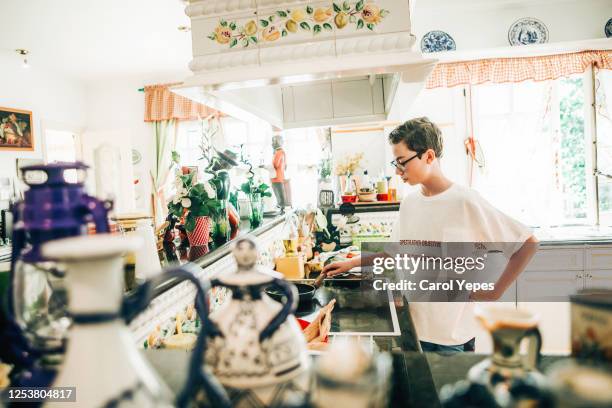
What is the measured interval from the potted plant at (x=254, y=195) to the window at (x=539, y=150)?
10.5ft

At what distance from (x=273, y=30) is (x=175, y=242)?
45.5 inches

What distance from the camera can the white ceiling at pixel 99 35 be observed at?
12.0 feet

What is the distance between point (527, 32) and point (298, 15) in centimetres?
397

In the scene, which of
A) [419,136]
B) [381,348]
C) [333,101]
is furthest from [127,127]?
[381,348]

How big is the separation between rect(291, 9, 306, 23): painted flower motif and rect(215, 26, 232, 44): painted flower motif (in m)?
0.20

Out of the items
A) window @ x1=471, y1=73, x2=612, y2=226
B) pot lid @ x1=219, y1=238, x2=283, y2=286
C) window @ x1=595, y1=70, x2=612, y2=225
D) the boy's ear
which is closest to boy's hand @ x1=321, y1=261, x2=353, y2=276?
the boy's ear

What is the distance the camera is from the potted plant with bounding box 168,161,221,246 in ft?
5.51

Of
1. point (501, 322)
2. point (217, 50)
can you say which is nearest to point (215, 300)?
point (217, 50)

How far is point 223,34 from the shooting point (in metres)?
1.25

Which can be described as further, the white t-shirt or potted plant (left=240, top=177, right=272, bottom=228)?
potted plant (left=240, top=177, right=272, bottom=228)

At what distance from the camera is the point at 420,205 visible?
1.91 meters

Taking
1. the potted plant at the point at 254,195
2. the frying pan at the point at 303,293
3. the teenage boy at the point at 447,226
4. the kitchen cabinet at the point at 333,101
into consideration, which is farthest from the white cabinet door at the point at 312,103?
the frying pan at the point at 303,293

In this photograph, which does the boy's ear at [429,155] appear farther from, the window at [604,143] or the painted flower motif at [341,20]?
the window at [604,143]

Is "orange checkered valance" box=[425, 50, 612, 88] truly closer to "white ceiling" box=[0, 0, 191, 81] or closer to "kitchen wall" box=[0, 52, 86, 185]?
"white ceiling" box=[0, 0, 191, 81]
